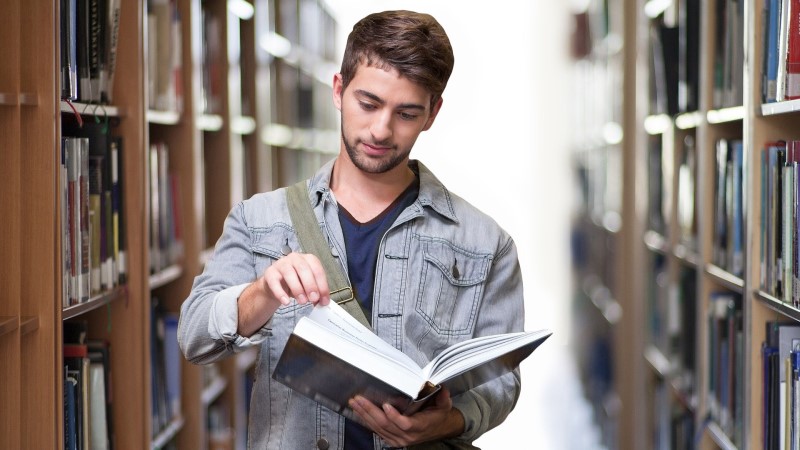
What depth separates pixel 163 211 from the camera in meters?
2.89

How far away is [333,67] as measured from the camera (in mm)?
6516

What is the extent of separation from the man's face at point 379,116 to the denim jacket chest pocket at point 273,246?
0.15 meters

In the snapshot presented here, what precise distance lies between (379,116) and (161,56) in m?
1.48

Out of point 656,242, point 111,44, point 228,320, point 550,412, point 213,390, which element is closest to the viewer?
point 228,320

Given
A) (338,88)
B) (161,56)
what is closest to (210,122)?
(161,56)

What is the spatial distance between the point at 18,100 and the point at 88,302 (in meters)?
0.52

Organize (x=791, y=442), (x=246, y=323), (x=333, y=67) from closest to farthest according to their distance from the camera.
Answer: (x=246, y=323) → (x=791, y=442) → (x=333, y=67)

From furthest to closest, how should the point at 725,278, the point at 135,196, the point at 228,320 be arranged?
1. the point at 725,278
2. the point at 135,196
3. the point at 228,320

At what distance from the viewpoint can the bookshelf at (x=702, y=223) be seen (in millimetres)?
2207

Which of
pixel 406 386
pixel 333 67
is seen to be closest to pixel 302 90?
pixel 333 67

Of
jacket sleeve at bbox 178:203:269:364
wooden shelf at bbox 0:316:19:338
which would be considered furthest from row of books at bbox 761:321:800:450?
wooden shelf at bbox 0:316:19:338

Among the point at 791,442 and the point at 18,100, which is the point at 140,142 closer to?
the point at 18,100

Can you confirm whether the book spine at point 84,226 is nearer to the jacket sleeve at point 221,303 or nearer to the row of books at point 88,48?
the row of books at point 88,48

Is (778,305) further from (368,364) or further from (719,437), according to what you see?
(368,364)
